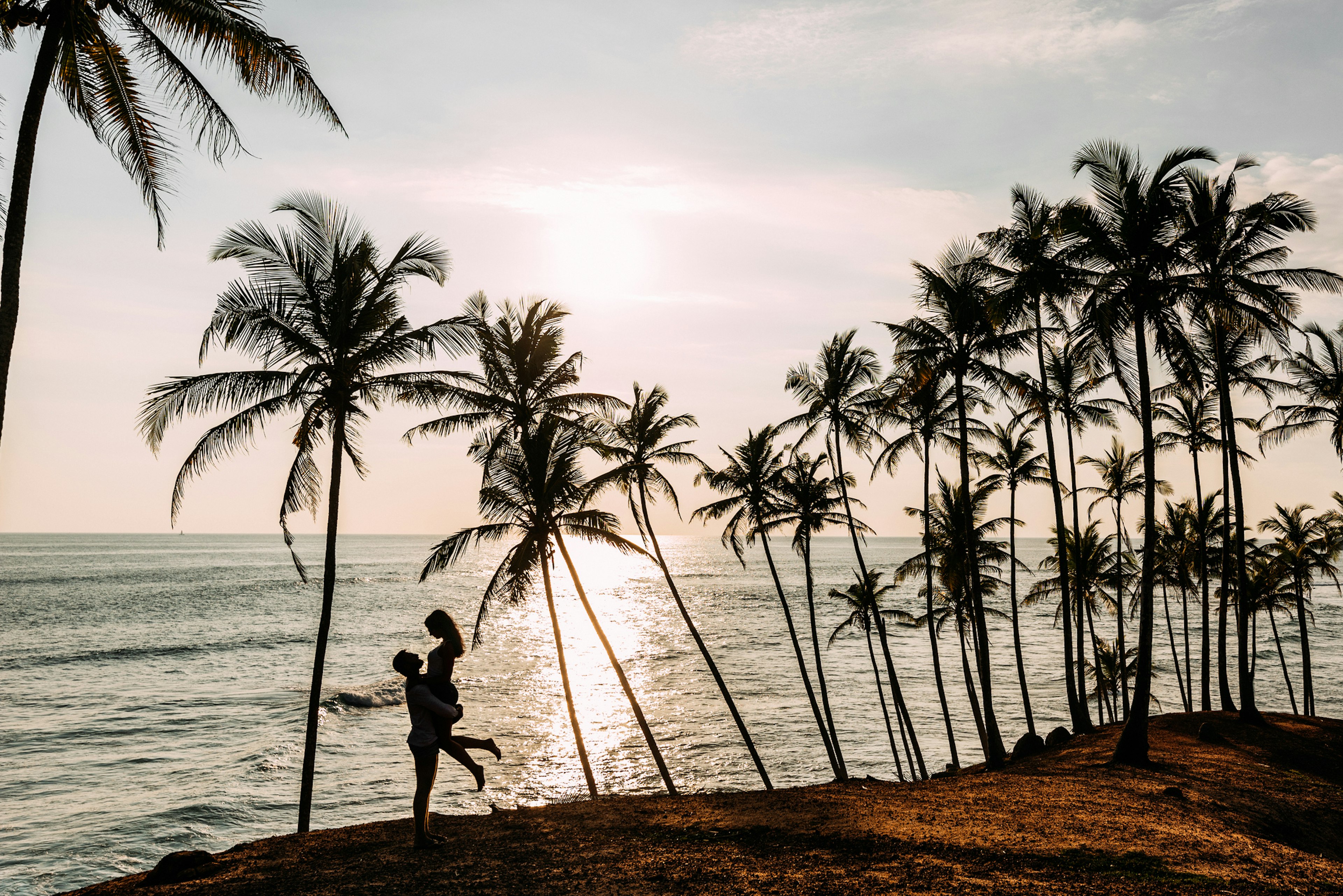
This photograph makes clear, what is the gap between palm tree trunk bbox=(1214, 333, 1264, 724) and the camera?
17.8 meters

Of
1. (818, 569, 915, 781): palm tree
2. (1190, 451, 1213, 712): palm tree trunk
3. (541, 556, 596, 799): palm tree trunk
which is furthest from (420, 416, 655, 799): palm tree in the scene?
(1190, 451, 1213, 712): palm tree trunk

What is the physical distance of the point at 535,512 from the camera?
58.3 ft

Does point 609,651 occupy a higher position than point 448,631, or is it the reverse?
point 448,631

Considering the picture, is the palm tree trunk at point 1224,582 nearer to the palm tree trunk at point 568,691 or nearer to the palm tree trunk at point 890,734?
the palm tree trunk at point 890,734

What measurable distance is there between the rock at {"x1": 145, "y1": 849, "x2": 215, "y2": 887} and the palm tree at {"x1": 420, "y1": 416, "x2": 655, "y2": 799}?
8.99 m

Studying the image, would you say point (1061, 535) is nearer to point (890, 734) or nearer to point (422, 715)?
point (890, 734)

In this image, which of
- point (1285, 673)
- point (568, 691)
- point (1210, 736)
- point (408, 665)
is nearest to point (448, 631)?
point (408, 665)

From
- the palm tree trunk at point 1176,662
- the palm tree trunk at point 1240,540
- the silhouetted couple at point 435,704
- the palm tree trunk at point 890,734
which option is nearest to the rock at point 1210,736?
the palm tree trunk at point 1240,540

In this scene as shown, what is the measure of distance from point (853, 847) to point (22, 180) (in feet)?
37.5

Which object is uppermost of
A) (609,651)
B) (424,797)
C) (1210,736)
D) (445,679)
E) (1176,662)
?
(445,679)

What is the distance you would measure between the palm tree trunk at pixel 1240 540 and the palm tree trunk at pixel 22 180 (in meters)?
21.7

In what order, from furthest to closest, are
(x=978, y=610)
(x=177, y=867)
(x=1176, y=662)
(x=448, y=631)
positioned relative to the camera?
(x=1176, y=662) → (x=978, y=610) → (x=177, y=867) → (x=448, y=631)

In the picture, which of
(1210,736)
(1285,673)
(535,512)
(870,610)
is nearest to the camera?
(1210,736)

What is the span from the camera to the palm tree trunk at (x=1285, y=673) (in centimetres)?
3069
